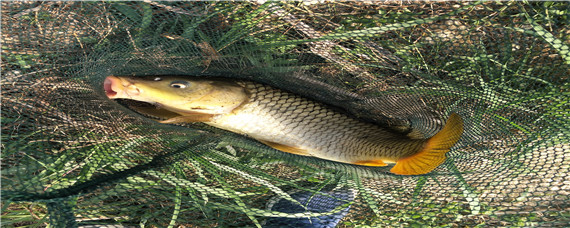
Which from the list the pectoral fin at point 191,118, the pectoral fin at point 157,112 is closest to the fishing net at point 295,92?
the pectoral fin at point 157,112

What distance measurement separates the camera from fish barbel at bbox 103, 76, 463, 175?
1624mm

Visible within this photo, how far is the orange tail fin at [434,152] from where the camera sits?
5.60ft

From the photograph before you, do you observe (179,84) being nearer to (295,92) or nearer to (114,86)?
(114,86)

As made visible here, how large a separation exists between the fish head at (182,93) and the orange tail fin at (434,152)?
80 cm

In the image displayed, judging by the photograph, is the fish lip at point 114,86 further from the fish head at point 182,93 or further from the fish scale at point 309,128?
the fish scale at point 309,128

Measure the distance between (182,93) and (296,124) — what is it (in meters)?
0.51

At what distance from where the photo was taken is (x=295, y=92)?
180 cm

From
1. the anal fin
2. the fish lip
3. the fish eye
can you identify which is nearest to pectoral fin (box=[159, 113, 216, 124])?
the fish eye

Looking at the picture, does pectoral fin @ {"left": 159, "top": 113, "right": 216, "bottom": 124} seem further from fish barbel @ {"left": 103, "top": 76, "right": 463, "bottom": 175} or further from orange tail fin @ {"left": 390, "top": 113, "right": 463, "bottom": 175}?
orange tail fin @ {"left": 390, "top": 113, "right": 463, "bottom": 175}

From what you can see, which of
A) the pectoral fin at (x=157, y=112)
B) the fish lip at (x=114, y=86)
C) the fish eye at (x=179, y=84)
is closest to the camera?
the fish lip at (x=114, y=86)

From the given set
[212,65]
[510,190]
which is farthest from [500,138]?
[212,65]

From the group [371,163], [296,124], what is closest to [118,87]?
[296,124]

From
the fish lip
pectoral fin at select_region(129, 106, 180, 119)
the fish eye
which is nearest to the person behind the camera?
the fish lip

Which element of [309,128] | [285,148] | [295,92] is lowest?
[285,148]
